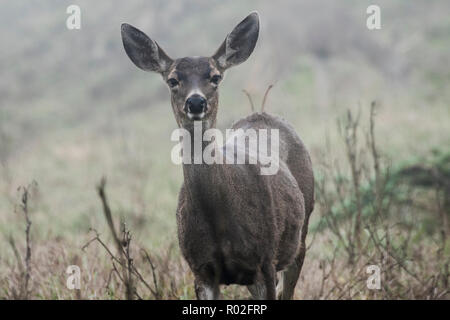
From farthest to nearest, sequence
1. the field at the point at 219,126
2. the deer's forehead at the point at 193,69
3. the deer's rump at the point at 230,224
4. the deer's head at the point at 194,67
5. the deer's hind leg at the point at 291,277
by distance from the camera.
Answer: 1. the field at the point at 219,126
2. the deer's hind leg at the point at 291,277
3. the deer's forehead at the point at 193,69
4. the deer's head at the point at 194,67
5. the deer's rump at the point at 230,224

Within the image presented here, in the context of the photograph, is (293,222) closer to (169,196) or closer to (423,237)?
(423,237)

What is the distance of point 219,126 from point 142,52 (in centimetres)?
1059

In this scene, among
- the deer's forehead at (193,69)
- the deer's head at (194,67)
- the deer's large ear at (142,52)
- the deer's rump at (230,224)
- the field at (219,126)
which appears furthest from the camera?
the field at (219,126)

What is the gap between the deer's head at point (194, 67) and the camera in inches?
140

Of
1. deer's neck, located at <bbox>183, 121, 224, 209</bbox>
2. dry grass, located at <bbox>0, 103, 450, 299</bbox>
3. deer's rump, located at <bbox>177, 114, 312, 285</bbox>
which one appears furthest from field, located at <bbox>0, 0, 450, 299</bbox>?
deer's neck, located at <bbox>183, 121, 224, 209</bbox>

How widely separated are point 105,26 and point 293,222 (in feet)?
73.3

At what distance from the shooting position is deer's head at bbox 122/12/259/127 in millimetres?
3566

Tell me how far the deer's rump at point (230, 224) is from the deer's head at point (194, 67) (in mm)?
369

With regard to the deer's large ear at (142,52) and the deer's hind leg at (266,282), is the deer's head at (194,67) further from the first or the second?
the deer's hind leg at (266,282)

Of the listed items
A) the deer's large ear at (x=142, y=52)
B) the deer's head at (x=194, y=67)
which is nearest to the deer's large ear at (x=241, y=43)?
the deer's head at (x=194, y=67)

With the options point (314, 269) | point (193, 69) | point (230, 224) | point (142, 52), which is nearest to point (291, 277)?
point (314, 269)

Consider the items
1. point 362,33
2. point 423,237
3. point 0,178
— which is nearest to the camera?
point 423,237
